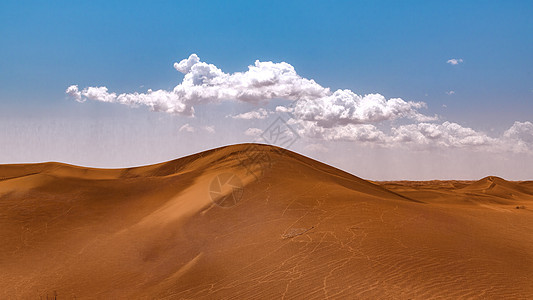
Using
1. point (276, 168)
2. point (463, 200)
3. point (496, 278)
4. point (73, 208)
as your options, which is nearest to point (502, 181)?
point (463, 200)

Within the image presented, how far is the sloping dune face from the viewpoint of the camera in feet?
31.0

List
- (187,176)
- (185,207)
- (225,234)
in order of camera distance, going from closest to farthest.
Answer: (225,234)
(185,207)
(187,176)

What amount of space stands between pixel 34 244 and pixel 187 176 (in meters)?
10.3

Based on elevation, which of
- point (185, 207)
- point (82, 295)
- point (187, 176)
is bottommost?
point (82, 295)

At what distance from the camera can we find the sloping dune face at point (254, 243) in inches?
372

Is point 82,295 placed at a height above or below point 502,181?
below

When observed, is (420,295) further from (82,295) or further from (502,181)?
(502,181)

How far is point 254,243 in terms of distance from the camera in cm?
1264

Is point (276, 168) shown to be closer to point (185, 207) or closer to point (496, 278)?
point (185, 207)

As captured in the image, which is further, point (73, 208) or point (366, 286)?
point (73, 208)

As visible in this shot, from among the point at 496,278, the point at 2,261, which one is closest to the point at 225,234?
the point at 496,278

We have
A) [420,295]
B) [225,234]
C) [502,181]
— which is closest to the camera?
[420,295]

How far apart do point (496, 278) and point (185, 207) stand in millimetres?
14294

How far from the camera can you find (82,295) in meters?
11.7
